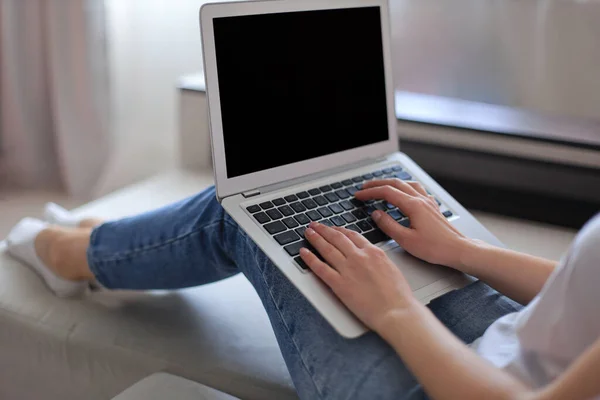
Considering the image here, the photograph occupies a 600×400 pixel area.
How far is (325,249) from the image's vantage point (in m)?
0.77

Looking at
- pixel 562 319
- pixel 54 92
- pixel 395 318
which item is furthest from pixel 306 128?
pixel 54 92

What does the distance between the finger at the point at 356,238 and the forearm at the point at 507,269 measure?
135 mm

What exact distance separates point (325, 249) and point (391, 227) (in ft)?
0.42

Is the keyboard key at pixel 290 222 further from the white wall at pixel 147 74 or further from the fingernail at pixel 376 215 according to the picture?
the white wall at pixel 147 74

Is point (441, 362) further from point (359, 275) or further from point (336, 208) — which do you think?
point (336, 208)

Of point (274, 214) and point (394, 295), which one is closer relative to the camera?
point (394, 295)

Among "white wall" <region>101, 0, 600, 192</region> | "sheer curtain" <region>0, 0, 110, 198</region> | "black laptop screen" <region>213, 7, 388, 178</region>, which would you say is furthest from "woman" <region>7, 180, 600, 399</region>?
"white wall" <region>101, 0, 600, 192</region>

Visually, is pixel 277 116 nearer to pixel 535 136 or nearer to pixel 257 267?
pixel 257 267

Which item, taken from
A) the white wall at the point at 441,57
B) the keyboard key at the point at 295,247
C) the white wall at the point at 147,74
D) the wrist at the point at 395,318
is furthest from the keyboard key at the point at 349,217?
the white wall at the point at 147,74

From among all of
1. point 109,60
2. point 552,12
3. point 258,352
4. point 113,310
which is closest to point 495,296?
point 258,352

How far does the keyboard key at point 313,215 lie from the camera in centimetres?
86

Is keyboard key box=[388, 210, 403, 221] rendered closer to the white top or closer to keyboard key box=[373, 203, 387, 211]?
keyboard key box=[373, 203, 387, 211]

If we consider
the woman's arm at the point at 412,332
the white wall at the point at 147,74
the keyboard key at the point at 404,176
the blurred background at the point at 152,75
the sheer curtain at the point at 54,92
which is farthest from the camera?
the white wall at the point at 147,74

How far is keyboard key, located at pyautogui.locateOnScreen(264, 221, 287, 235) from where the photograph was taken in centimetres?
81
